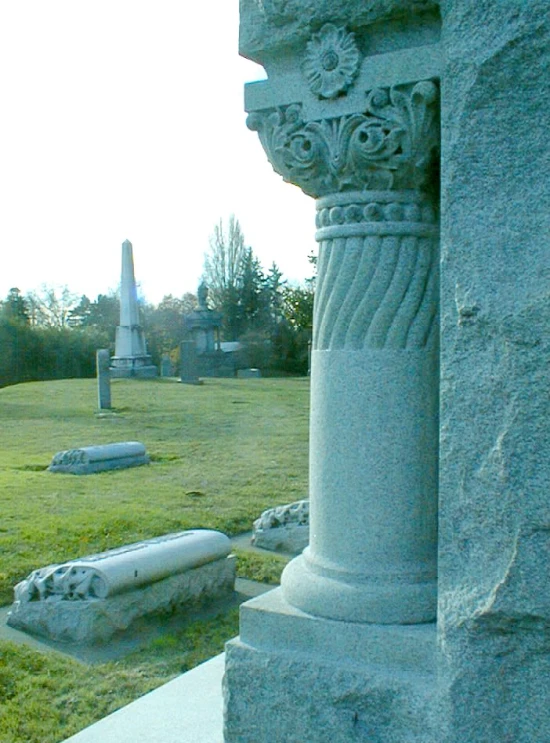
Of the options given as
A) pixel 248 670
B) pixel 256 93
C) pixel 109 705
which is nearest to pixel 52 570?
pixel 109 705

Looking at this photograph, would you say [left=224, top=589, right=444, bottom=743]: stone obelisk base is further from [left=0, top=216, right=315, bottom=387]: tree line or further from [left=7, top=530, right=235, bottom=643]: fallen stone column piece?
[left=0, top=216, right=315, bottom=387]: tree line

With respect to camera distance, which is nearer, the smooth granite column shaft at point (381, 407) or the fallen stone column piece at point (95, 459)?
the smooth granite column shaft at point (381, 407)

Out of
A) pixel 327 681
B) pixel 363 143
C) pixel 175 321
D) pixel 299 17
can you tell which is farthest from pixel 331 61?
pixel 175 321

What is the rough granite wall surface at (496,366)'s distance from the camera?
→ 2.30 metres

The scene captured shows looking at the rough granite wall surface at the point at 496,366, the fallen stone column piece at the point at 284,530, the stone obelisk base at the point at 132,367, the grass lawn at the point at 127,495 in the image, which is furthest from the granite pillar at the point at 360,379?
the stone obelisk base at the point at 132,367

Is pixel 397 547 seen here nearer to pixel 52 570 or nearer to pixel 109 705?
pixel 109 705

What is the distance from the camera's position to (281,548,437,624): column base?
107 inches

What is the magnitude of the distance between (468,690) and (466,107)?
173 cm

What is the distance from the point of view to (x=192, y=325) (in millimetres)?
35375

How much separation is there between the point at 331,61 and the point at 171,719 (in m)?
2.67

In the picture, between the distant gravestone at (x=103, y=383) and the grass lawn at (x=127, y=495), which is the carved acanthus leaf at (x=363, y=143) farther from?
the distant gravestone at (x=103, y=383)

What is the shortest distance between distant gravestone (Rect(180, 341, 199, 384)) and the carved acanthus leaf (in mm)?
25898

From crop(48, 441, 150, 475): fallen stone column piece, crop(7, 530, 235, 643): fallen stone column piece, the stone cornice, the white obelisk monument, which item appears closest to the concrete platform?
crop(7, 530, 235, 643): fallen stone column piece

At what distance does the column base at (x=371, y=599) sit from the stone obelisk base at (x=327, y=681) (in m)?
0.03
